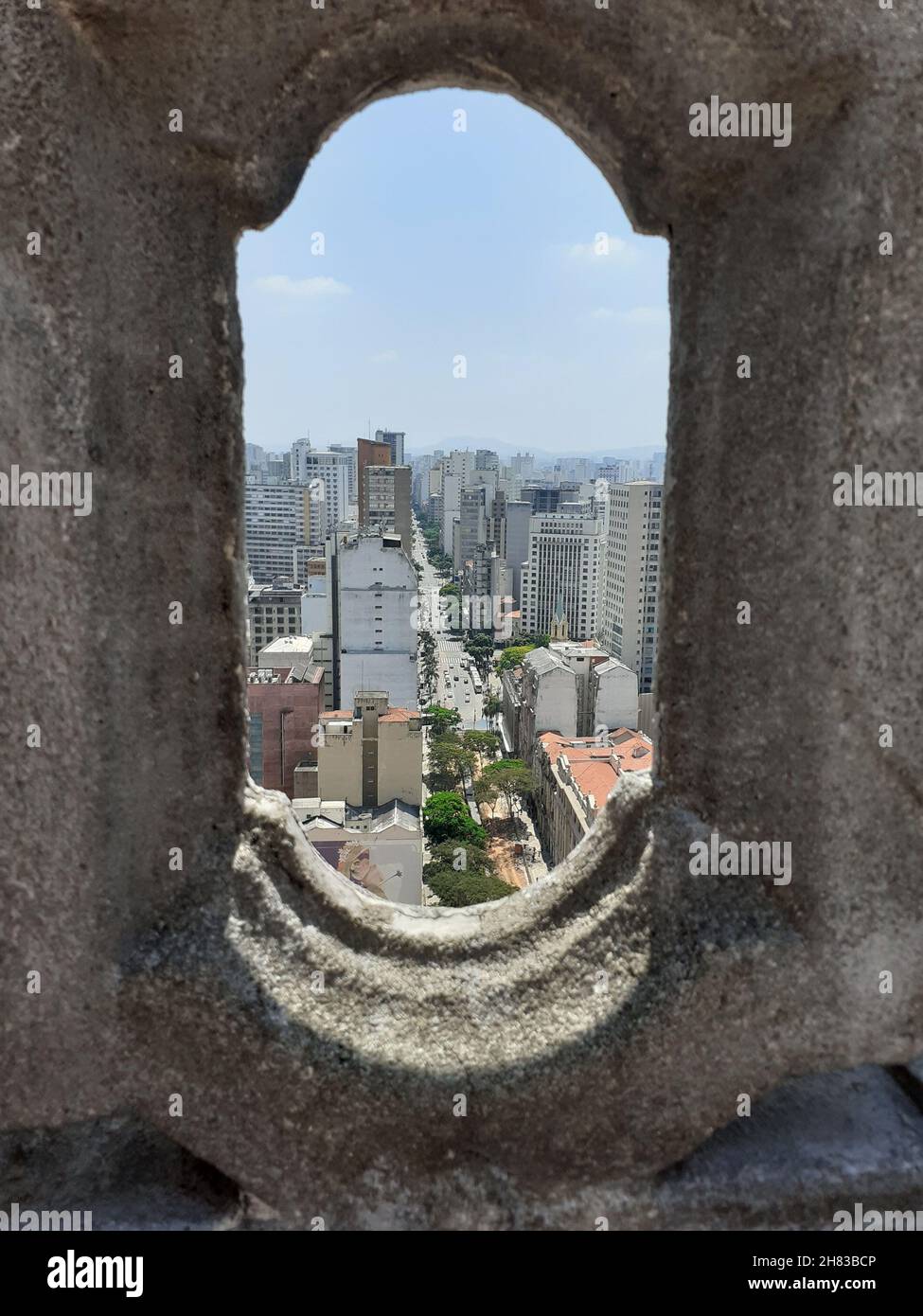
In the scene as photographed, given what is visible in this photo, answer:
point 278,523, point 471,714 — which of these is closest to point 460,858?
point 471,714

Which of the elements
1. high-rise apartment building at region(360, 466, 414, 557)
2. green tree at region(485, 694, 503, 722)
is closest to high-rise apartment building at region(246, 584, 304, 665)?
green tree at region(485, 694, 503, 722)

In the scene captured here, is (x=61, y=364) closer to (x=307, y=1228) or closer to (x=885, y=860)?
(x=307, y=1228)

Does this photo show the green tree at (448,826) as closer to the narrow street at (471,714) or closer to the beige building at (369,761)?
the narrow street at (471,714)

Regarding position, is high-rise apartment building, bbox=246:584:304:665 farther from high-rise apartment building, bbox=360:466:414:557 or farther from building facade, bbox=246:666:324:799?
building facade, bbox=246:666:324:799

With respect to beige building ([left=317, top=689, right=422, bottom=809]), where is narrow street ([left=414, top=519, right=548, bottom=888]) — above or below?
below

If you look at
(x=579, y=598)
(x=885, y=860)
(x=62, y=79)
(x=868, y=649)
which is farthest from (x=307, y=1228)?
(x=579, y=598)

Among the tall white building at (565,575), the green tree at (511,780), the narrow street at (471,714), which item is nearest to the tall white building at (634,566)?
the narrow street at (471,714)
